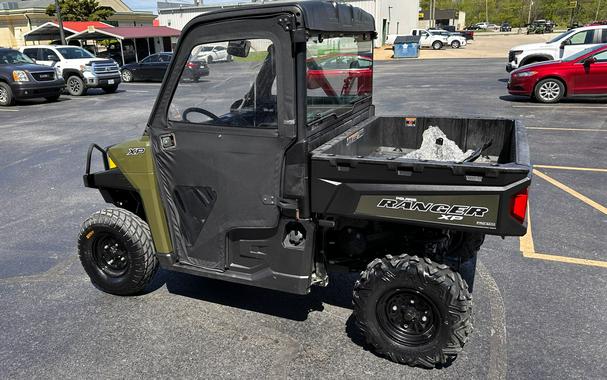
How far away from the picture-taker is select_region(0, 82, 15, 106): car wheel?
15.7 meters

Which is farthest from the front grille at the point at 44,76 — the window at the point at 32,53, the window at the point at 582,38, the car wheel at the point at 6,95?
the window at the point at 582,38

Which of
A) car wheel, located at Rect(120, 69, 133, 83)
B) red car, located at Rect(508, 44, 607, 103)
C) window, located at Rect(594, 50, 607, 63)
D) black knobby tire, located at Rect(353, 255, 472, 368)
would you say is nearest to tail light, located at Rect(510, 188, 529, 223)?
black knobby tire, located at Rect(353, 255, 472, 368)

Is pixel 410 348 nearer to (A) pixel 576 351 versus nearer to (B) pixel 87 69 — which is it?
(A) pixel 576 351

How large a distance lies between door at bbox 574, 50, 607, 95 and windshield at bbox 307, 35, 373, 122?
413 inches

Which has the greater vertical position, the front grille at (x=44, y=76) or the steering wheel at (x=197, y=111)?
the steering wheel at (x=197, y=111)

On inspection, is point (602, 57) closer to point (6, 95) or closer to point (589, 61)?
point (589, 61)

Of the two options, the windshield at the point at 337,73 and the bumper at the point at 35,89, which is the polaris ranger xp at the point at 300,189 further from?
the bumper at the point at 35,89

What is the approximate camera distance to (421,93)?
1603cm

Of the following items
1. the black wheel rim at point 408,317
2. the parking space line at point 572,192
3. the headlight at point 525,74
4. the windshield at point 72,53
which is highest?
the windshield at point 72,53

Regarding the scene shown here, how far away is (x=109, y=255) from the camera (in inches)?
161

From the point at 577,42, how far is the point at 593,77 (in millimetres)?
4207

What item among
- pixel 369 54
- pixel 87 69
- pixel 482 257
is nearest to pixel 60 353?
pixel 369 54

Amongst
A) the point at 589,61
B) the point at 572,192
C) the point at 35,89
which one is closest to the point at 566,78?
the point at 589,61

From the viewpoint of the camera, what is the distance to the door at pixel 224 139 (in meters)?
3.01
